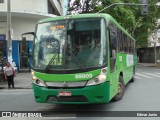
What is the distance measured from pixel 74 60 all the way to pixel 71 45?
50 cm

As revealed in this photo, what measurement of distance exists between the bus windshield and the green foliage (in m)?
29.3

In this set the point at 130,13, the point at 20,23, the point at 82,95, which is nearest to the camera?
the point at 82,95

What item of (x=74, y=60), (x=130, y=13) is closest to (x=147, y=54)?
(x=130, y=13)

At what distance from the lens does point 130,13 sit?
Result: 40094 millimetres

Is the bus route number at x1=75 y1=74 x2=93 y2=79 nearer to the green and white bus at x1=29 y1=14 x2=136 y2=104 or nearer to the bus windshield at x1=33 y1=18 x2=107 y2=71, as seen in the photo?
the green and white bus at x1=29 y1=14 x2=136 y2=104

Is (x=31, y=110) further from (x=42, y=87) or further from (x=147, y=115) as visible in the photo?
(x=147, y=115)

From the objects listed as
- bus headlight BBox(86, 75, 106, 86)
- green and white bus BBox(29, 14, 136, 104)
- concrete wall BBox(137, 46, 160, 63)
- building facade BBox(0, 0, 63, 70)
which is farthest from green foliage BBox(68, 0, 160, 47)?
bus headlight BBox(86, 75, 106, 86)

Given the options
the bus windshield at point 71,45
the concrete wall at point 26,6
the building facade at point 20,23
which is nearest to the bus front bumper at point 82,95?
the bus windshield at point 71,45

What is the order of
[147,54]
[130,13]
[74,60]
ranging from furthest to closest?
[147,54]
[130,13]
[74,60]

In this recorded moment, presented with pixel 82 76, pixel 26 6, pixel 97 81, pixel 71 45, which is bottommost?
pixel 97 81

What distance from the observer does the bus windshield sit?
30.8ft

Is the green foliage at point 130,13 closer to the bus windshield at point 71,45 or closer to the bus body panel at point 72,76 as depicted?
the bus windshield at point 71,45

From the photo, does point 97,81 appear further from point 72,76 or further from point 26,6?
point 26,6

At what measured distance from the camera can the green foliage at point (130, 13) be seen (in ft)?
129
